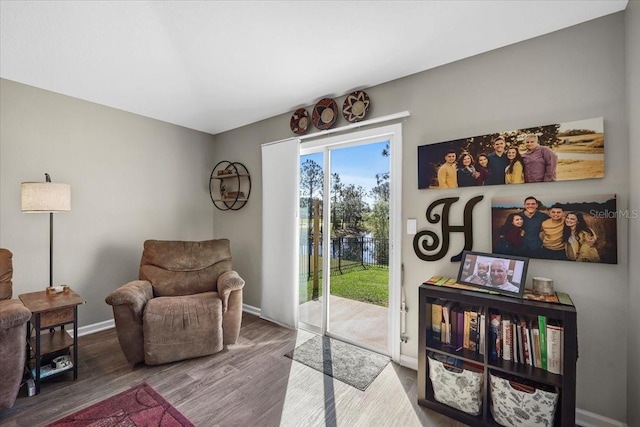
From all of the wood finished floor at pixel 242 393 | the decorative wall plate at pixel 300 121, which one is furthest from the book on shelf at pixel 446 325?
the decorative wall plate at pixel 300 121

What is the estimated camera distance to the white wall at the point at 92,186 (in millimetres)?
2535

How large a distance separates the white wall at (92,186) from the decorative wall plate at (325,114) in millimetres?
2025

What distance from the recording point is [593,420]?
5.45ft

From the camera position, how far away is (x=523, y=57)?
6.24ft

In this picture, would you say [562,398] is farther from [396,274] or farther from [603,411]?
[396,274]

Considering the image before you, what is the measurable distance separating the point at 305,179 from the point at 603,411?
292cm

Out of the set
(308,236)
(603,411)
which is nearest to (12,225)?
(308,236)

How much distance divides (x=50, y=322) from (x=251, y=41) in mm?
2548

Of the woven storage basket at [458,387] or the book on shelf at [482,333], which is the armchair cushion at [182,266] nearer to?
the woven storage basket at [458,387]

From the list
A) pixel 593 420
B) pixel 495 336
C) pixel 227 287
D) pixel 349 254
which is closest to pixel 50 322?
pixel 227 287

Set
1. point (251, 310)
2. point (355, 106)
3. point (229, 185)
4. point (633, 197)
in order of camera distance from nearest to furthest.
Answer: point (633, 197) < point (355, 106) < point (251, 310) < point (229, 185)

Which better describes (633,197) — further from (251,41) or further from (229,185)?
(229,185)

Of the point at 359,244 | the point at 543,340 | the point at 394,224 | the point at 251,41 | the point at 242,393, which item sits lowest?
the point at 242,393

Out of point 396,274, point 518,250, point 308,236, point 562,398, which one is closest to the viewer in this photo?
point 562,398
